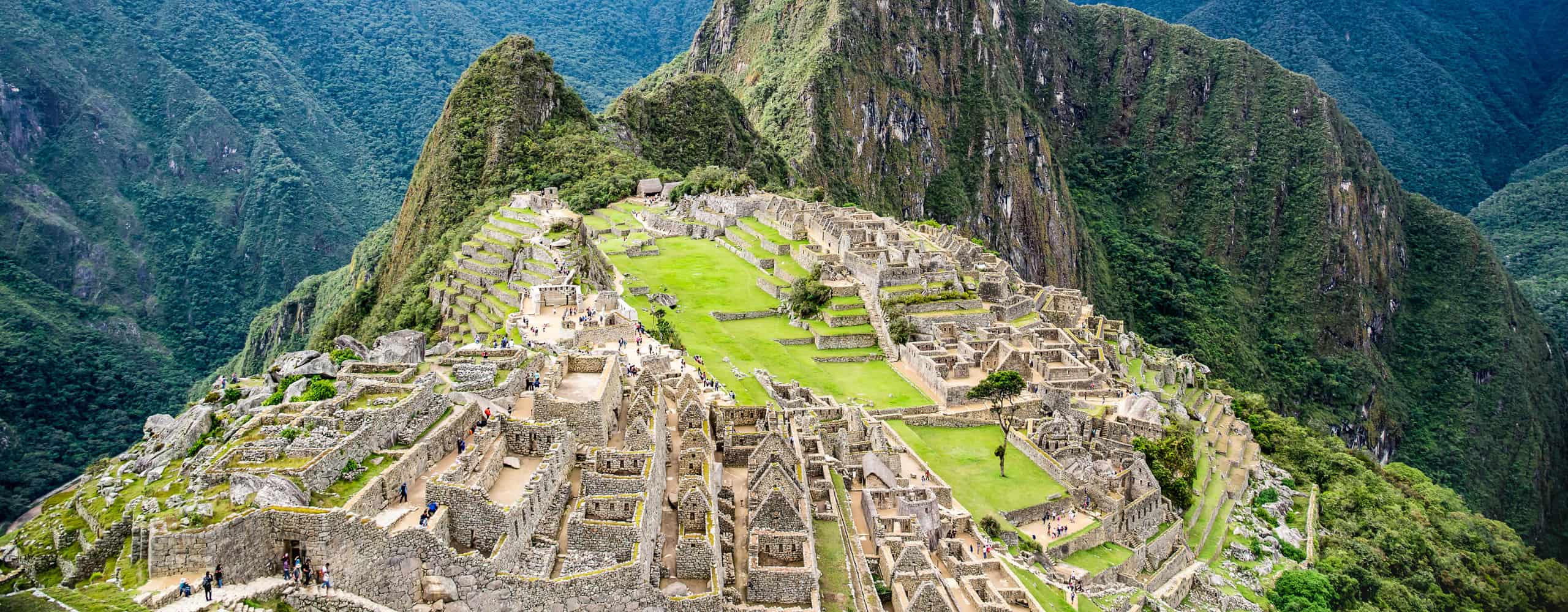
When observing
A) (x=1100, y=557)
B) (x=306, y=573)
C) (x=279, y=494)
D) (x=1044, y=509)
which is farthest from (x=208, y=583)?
(x=1100, y=557)

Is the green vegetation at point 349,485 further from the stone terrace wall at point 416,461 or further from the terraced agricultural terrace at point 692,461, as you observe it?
the stone terrace wall at point 416,461

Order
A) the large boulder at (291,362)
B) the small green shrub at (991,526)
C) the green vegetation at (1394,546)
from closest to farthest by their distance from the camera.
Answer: the large boulder at (291,362) < the small green shrub at (991,526) < the green vegetation at (1394,546)

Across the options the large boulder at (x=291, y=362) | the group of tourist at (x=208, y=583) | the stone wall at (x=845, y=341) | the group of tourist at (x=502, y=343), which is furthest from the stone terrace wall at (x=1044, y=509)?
the group of tourist at (x=208, y=583)

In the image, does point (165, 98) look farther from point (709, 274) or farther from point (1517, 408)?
point (1517, 408)

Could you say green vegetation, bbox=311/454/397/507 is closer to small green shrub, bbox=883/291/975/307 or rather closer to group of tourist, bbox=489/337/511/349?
group of tourist, bbox=489/337/511/349

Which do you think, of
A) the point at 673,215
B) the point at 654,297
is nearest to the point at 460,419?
the point at 654,297

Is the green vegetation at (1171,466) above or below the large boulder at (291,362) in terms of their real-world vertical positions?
below

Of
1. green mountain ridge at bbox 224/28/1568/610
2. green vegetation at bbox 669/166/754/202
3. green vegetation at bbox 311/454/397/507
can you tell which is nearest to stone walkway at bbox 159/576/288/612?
green vegetation at bbox 311/454/397/507

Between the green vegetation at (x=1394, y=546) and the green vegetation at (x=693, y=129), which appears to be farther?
the green vegetation at (x=693, y=129)
